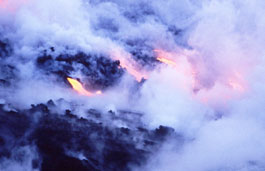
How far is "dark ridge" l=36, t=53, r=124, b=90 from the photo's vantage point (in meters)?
19.9

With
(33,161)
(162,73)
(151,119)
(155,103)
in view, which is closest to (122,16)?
(162,73)

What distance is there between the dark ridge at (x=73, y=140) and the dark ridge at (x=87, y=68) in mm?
5992

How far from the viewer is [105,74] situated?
23062 mm

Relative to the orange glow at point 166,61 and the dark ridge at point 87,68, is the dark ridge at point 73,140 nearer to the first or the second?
the dark ridge at point 87,68

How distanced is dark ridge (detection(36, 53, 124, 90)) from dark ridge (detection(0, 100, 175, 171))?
599 cm

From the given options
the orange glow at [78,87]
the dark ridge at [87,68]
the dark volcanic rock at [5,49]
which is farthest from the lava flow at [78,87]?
the dark volcanic rock at [5,49]

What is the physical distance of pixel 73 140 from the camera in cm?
1275

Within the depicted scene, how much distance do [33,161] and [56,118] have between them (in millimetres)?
3051

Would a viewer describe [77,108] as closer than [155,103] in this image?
Yes

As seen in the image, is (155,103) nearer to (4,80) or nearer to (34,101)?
(34,101)

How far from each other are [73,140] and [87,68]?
10.3 metres

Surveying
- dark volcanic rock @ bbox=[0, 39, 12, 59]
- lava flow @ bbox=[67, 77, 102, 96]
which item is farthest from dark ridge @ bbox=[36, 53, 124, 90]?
dark volcanic rock @ bbox=[0, 39, 12, 59]

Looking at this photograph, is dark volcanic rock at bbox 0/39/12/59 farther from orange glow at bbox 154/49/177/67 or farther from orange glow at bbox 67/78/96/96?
orange glow at bbox 154/49/177/67

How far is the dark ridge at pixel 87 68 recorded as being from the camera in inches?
784
